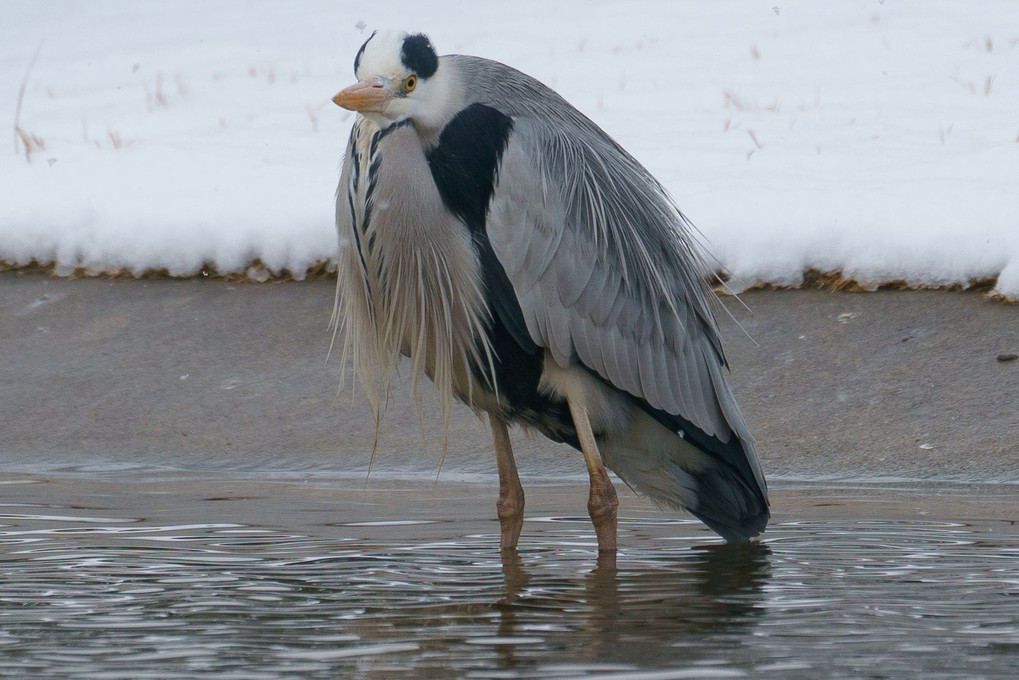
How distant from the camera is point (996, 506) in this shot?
504 cm

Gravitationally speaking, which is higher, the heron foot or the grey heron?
the grey heron

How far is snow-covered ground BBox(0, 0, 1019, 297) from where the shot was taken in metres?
7.68

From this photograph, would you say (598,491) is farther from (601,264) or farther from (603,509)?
(601,264)

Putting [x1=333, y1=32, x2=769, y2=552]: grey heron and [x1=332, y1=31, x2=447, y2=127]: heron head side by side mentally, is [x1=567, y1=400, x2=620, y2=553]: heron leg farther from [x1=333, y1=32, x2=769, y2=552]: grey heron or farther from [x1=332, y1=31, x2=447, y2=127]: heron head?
[x1=332, y1=31, x2=447, y2=127]: heron head

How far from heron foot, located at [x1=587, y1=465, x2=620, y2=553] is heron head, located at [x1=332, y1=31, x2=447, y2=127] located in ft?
4.15

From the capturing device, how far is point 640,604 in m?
3.80

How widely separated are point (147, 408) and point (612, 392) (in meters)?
2.61

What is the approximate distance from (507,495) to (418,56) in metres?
1.42

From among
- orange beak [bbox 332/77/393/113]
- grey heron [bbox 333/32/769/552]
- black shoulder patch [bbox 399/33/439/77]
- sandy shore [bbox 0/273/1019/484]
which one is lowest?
sandy shore [bbox 0/273/1019/484]

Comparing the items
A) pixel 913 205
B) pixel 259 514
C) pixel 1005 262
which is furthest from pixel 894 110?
pixel 259 514

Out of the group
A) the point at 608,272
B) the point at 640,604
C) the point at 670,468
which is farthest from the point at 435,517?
the point at 640,604

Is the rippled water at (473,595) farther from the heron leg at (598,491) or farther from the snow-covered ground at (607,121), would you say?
the snow-covered ground at (607,121)

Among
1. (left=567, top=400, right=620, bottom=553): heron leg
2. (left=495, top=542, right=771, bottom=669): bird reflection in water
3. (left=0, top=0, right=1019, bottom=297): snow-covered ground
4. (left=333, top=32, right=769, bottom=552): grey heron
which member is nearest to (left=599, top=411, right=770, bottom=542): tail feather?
(left=333, top=32, right=769, bottom=552): grey heron

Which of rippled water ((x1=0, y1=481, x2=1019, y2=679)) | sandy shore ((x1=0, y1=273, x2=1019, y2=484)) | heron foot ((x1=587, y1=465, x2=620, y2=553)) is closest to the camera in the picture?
rippled water ((x1=0, y1=481, x2=1019, y2=679))
